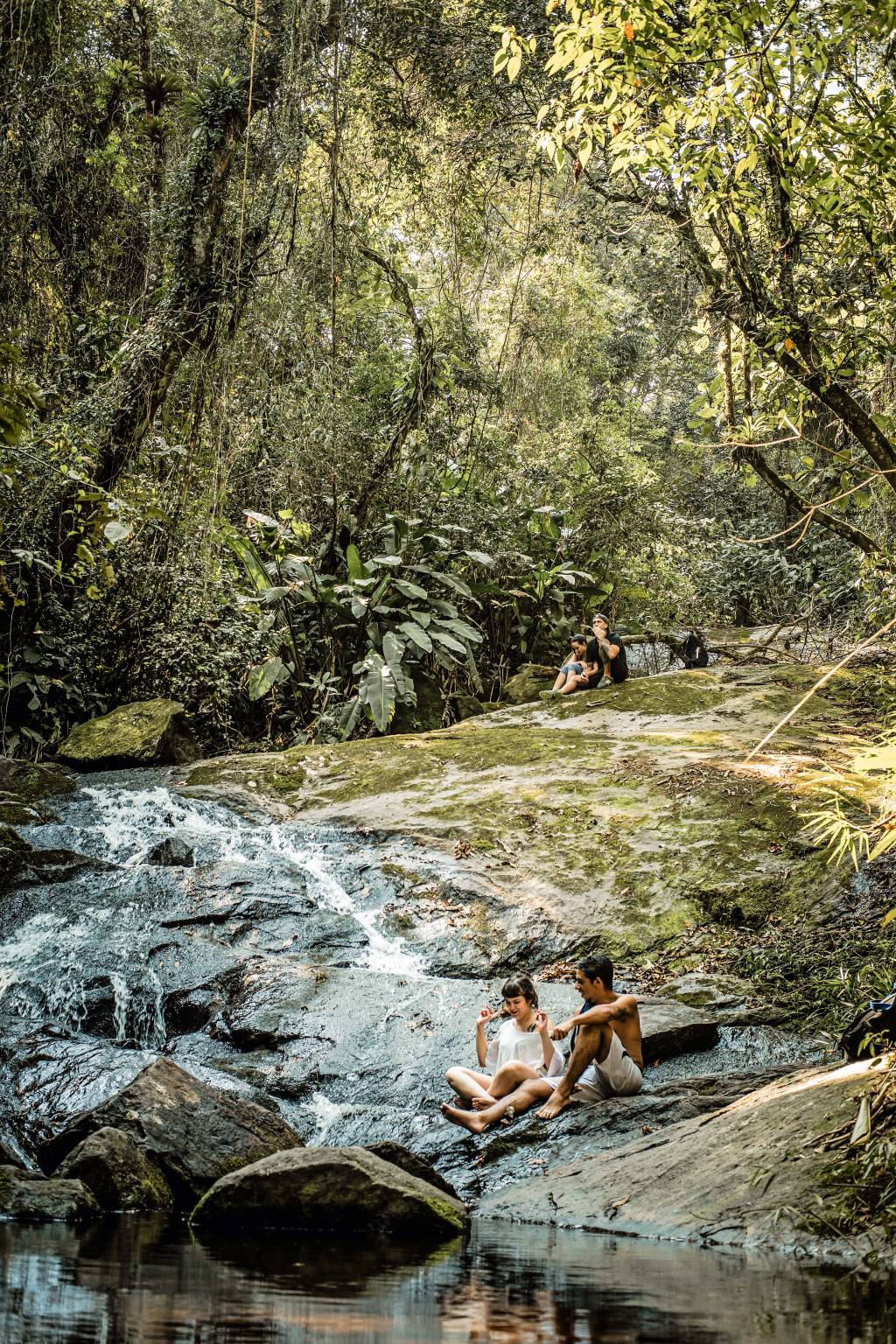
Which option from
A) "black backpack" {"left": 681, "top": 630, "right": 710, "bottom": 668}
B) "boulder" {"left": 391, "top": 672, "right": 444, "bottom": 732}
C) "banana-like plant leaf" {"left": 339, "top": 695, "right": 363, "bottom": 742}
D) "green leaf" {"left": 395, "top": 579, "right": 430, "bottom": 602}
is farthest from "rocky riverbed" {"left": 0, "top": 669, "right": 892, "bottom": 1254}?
"black backpack" {"left": 681, "top": 630, "right": 710, "bottom": 668}

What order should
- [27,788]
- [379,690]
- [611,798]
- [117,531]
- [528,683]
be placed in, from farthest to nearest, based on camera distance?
[528,683]
[379,690]
[117,531]
[27,788]
[611,798]

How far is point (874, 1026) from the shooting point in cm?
501

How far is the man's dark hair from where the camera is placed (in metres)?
6.22

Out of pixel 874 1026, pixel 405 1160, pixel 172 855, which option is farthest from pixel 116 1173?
pixel 172 855

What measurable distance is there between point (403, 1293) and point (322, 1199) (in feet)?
4.14

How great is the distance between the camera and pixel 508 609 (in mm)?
17297

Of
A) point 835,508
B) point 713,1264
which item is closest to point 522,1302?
point 713,1264

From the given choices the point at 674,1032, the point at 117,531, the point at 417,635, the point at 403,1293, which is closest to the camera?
the point at 403,1293

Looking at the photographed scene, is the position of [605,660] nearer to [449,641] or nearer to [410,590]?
[449,641]

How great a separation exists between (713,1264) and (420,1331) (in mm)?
1565

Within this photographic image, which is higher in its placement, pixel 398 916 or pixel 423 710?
pixel 423 710

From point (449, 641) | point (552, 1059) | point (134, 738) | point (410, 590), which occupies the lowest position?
point (552, 1059)

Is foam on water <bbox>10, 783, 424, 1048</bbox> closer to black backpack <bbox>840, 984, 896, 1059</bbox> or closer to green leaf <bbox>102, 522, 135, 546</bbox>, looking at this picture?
green leaf <bbox>102, 522, 135, 546</bbox>

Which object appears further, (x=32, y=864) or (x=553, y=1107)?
(x=32, y=864)
